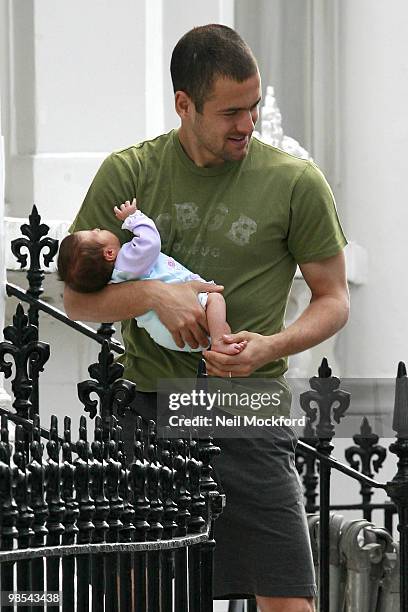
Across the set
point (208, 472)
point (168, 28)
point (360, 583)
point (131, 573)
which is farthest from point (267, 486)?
point (168, 28)

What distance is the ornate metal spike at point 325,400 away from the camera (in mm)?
6703

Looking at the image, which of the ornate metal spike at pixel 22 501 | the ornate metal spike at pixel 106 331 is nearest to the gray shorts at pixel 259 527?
the ornate metal spike at pixel 22 501

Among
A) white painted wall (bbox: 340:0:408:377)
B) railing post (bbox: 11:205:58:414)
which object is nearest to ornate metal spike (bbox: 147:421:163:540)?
railing post (bbox: 11:205:58:414)

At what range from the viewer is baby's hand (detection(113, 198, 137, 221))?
17.6 feet

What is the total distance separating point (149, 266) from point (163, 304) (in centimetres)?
14

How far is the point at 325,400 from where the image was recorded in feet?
22.4

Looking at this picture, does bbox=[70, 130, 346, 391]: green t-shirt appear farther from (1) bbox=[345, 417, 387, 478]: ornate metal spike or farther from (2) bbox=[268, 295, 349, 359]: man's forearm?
(1) bbox=[345, 417, 387, 478]: ornate metal spike

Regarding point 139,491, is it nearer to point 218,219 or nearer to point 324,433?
point 218,219

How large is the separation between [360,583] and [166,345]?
232 cm

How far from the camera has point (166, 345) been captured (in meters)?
5.43

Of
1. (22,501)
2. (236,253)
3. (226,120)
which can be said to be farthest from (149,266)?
(22,501)

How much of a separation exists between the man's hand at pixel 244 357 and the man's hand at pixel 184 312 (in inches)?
4.0

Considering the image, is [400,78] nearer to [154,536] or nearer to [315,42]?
[315,42]

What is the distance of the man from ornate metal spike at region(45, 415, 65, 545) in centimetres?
93
